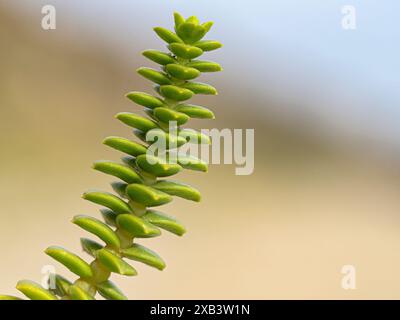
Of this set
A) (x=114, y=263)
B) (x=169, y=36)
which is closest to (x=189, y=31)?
(x=169, y=36)

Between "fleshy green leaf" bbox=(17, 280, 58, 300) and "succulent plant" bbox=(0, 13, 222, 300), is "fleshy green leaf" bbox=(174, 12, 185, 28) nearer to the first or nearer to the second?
"succulent plant" bbox=(0, 13, 222, 300)

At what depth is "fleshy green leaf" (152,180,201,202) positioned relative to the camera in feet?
0.73

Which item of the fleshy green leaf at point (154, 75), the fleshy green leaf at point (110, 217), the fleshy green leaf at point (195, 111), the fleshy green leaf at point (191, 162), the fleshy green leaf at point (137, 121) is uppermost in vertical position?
the fleshy green leaf at point (154, 75)

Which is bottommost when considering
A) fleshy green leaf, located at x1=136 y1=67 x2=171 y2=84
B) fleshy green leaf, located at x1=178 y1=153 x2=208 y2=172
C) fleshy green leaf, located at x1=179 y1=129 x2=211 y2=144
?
fleshy green leaf, located at x1=178 y1=153 x2=208 y2=172

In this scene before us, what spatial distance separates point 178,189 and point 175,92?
0.13 ft

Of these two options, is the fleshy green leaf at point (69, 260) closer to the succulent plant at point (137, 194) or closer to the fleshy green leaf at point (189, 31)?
the succulent plant at point (137, 194)

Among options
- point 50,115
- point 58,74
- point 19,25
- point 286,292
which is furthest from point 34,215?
point 286,292

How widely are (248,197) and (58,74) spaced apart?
28.4 inches

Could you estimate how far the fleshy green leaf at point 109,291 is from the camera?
0.21 m

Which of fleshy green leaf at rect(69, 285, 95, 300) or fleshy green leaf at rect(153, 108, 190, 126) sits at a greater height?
fleshy green leaf at rect(153, 108, 190, 126)

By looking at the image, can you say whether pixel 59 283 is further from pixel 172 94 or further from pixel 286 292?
pixel 286 292

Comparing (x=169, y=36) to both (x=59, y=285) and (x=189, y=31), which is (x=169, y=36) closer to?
(x=189, y=31)

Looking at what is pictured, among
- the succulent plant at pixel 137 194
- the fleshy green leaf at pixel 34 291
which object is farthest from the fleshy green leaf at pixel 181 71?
the fleshy green leaf at pixel 34 291

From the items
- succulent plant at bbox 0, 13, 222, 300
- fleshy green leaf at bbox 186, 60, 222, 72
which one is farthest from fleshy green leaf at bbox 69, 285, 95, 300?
fleshy green leaf at bbox 186, 60, 222, 72
